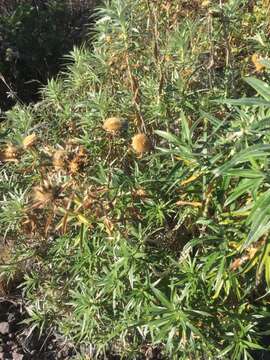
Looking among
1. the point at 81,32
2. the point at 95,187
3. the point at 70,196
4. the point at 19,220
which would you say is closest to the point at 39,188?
the point at 70,196

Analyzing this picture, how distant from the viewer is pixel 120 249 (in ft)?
7.02

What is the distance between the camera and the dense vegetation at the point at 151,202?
6.32 feet

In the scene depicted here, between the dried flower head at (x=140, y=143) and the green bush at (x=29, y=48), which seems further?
the green bush at (x=29, y=48)

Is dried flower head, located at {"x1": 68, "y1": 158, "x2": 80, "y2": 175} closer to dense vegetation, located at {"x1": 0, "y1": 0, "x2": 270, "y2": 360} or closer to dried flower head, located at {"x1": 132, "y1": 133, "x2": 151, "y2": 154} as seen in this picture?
dense vegetation, located at {"x1": 0, "y1": 0, "x2": 270, "y2": 360}

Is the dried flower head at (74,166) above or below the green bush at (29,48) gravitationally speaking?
above

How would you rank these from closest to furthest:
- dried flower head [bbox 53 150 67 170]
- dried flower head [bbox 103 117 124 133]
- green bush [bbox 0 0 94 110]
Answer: dried flower head [bbox 53 150 67 170]
dried flower head [bbox 103 117 124 133]
green bush [bbox 0 0 94 110]

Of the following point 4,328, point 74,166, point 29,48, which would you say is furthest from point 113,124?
point 29,48

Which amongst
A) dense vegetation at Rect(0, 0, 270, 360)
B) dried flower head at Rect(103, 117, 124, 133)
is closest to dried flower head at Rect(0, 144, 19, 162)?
dense vegetation at Rect(0, 0, 270, 360)

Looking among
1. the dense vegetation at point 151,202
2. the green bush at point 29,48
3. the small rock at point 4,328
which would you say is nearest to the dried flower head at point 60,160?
the dense vegetation at point 151,202

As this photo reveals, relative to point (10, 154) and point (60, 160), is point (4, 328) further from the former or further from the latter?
point (60, 160)

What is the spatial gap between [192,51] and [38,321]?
1.53m

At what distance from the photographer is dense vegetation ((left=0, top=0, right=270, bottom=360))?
75.9 inches

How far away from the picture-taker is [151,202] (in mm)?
2133

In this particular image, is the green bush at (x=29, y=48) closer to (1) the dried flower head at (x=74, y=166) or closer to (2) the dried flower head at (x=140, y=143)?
(2) the dried flower head at (x=140, y=143)
